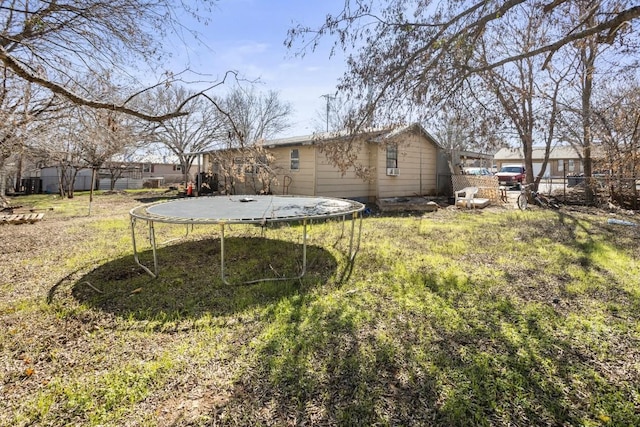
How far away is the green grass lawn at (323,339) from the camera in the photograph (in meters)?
1.86

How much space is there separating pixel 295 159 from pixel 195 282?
821 centimetres

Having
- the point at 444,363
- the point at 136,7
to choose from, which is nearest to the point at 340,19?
the point at 136,7

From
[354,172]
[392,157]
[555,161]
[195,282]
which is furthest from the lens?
[555,161]

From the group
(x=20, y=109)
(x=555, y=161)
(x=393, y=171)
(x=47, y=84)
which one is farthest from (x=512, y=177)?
(x=47, y=84)

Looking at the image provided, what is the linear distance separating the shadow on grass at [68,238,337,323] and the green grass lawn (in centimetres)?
3

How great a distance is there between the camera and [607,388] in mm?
2033

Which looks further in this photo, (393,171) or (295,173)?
(393,171)

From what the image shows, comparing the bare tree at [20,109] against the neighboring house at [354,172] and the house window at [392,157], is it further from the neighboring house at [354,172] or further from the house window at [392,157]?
the house window at [392,157]

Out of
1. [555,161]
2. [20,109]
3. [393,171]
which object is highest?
[555,161]

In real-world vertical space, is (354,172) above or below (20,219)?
above

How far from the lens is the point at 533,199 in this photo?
12.2 m

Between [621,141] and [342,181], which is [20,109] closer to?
[342,181]

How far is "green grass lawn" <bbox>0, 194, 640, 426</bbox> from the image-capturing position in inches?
73.1

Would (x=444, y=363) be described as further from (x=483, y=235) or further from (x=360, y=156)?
(x=360, y=156)
